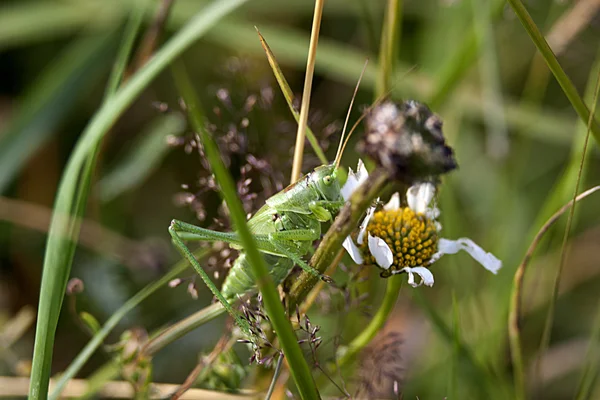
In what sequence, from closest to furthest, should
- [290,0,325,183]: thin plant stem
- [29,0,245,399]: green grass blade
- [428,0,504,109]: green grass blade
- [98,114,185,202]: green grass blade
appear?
[29,0,245,399]: green grass blade, [290,0,325,183]: thin plant stem, [428,0,504,109]: green grass blade, [98,114,185,202]: green grass blade

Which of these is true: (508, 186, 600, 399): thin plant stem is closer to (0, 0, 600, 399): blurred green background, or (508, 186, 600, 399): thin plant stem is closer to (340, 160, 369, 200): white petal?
(0, 0, 600, 399): blurred green background

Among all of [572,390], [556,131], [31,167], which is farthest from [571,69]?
[31,167]

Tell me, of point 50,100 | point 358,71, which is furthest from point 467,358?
point 50,100

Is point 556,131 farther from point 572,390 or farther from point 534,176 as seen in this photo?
point 572,390

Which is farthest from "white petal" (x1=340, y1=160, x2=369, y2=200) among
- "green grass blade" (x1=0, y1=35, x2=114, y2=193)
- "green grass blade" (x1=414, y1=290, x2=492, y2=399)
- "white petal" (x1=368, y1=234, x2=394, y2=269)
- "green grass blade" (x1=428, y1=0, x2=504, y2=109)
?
"green grass blade" (x1=0, y1=35, x2=114, y2=193)

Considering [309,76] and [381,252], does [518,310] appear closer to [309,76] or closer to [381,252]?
[381,252]

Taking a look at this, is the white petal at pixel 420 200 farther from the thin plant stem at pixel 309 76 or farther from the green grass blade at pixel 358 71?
the green grass blade at pixel 358 71
